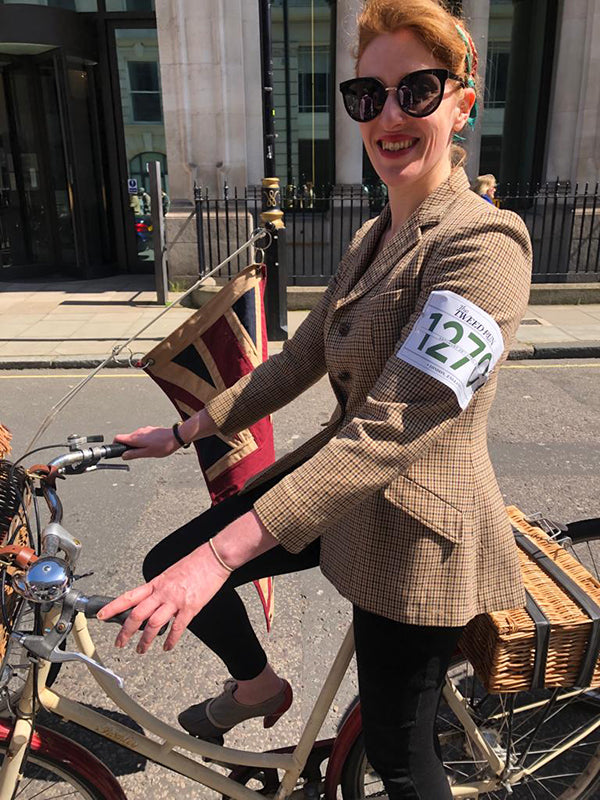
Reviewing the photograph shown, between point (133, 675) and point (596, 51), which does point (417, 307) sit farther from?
point (596, 51)

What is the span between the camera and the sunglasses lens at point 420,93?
1400 millimetres

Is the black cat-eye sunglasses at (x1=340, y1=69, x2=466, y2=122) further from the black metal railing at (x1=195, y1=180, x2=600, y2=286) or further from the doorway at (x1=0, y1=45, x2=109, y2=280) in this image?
the doorway at (x1=0, y1=45, x2=109, y2=280)

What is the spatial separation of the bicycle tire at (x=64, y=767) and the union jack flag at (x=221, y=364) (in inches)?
29.1

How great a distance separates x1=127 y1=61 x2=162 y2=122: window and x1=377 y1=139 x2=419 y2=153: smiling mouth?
487 inches

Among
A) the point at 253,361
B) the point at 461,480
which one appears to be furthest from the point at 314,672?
the point at 461,480

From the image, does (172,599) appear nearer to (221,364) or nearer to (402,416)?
(402,416)

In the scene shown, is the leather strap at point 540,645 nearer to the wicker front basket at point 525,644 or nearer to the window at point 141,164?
the wicker front basket at point 525,644

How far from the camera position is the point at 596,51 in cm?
1081

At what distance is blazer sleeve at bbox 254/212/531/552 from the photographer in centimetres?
127

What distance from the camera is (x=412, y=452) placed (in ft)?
4.23

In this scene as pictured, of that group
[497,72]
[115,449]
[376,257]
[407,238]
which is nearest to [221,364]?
[115,449]

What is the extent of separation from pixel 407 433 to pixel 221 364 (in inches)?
43.0

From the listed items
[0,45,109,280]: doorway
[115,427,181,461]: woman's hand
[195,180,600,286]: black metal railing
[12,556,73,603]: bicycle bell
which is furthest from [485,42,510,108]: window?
[12,556,73,603]: bicycle bell

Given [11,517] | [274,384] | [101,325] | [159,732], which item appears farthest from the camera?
[101,325]
